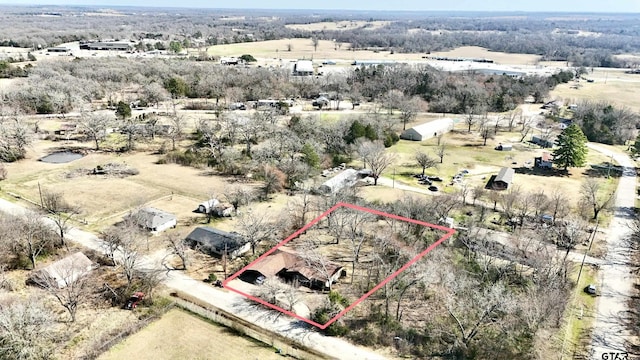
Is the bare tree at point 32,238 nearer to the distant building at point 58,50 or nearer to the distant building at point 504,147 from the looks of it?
the distant building at point 504,147

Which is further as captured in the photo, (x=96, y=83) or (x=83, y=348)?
(x=96, y=83)

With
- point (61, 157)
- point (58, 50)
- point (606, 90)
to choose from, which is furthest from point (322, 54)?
point (61, 157)

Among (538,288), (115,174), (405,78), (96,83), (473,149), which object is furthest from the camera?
(405,78)

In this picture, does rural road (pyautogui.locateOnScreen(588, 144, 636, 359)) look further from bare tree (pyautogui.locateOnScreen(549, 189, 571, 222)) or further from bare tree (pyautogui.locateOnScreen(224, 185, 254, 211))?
bare tree (pyautogui.locateOnScreen(224, 185, 254, 211))

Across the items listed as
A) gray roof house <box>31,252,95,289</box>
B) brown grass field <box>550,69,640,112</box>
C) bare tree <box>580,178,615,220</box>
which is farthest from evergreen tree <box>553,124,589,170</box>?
gray roof house <box>31,252,95,289</box>

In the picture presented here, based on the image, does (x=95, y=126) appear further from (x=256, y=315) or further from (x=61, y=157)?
(x=256, y=315)

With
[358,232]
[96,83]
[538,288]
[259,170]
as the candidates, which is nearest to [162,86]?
[96,83]

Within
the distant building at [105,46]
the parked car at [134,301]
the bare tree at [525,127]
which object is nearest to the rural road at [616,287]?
the bare tree at [525,127]

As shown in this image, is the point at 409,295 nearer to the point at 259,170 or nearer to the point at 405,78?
the point at 259,170
